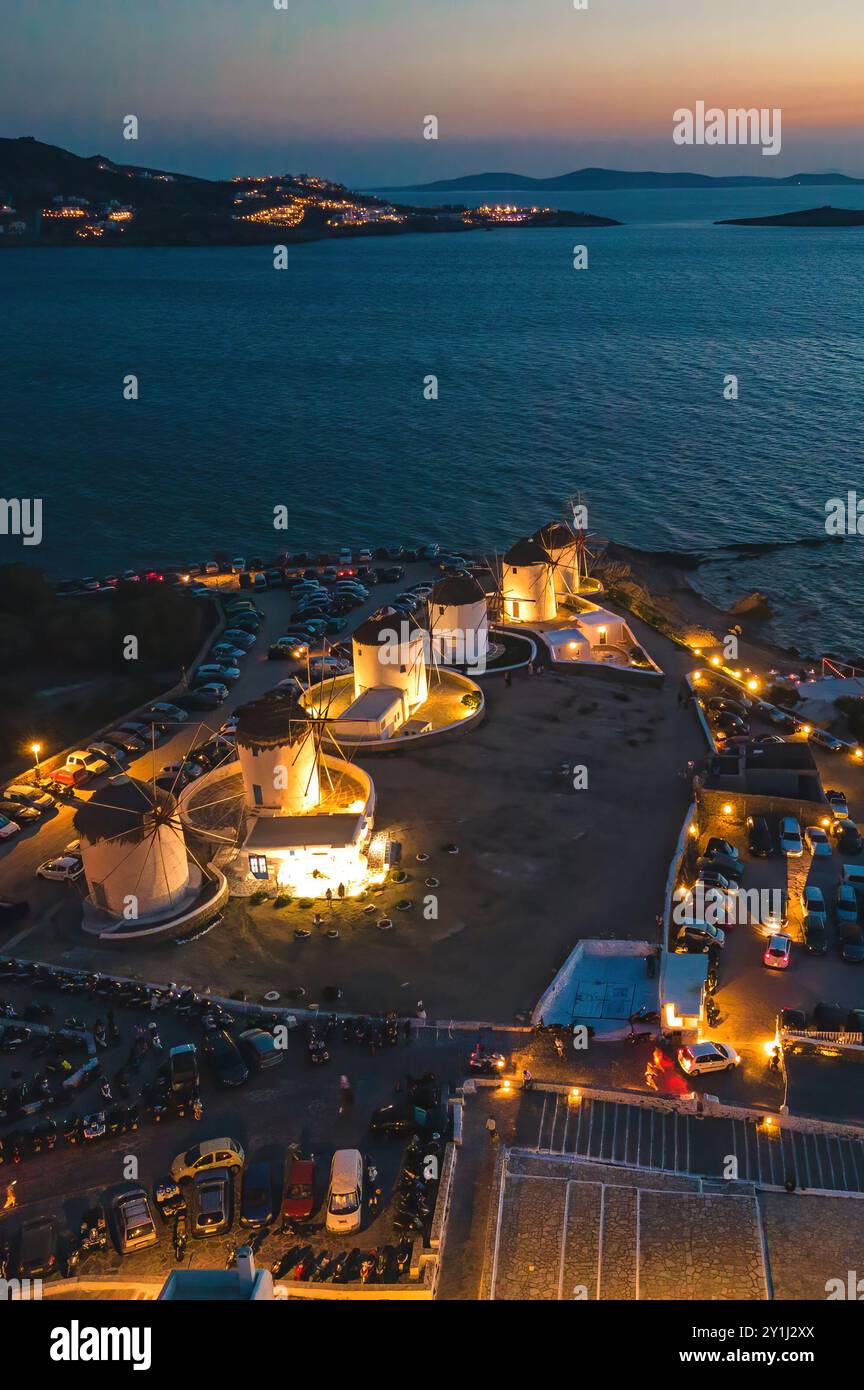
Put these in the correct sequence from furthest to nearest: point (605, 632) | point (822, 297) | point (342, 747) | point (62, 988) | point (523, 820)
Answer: point (822, 297), point (605, 632), point (342, 747), point (523, 820), point (62, 988)

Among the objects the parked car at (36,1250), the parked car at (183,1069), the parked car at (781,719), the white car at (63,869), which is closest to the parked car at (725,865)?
the parked car at (781,719)

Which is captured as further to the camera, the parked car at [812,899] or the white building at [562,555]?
the white building at [562,555]

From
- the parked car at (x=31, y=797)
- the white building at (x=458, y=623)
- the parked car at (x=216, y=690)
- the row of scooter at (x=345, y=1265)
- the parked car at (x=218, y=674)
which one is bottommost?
the row of scooter at (x=345, y=1265)

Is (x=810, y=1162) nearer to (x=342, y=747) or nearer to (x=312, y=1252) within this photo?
(x=312, y=1252)

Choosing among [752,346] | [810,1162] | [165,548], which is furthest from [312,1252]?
[752,346]

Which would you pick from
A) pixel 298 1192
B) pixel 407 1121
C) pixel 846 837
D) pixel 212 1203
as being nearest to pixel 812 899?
pixel 846 837

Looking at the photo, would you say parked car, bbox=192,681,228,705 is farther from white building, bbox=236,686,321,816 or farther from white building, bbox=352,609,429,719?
white building, bbox=236,686,321,816

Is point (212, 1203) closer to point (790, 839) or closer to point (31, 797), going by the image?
point (31, 797)

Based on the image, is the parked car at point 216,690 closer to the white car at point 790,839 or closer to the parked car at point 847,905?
the white car at point 790,839
